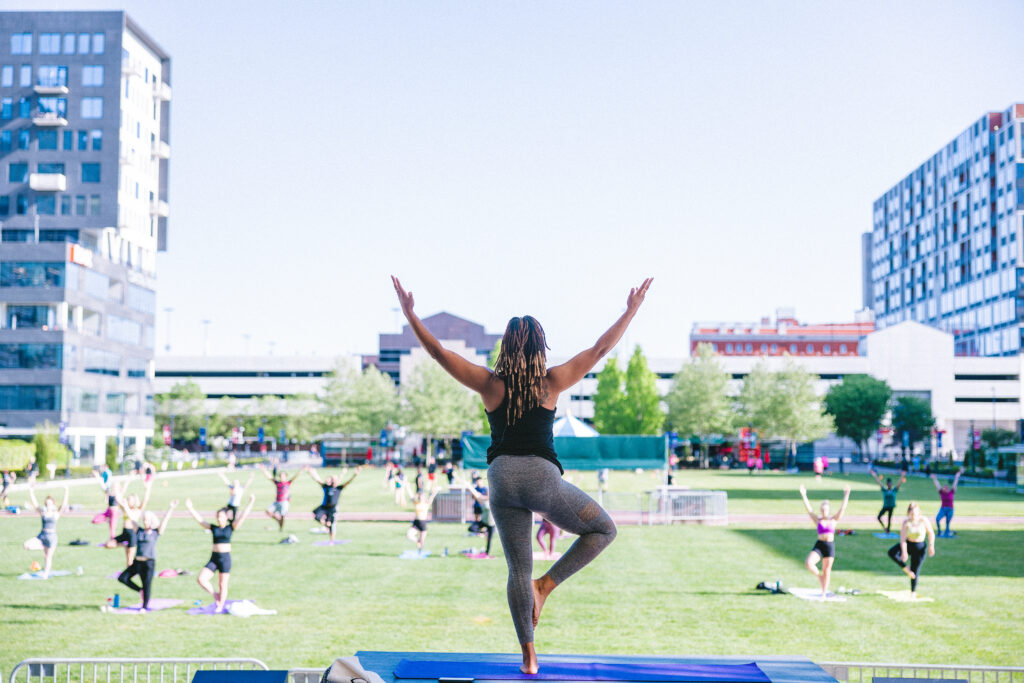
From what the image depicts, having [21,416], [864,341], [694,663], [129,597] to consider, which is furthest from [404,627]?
[864,341]

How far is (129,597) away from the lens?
1691cm

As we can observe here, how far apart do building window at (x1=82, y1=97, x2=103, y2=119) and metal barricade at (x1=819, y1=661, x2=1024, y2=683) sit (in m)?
81.1

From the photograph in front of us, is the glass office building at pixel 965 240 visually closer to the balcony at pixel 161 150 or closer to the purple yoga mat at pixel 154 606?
the balcony at pixel 161 150

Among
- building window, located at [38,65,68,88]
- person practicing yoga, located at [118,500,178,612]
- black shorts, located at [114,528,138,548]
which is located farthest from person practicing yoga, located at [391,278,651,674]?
building window, located at [38,65,68,88]

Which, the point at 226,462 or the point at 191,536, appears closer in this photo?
the point at 191,536

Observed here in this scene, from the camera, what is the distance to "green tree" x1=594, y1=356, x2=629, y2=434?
81188 mm

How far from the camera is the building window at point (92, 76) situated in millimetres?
77938

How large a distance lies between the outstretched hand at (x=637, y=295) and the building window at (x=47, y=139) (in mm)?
83984

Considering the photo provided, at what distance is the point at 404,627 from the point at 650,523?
19210mm

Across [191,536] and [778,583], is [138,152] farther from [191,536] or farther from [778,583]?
[778,583]

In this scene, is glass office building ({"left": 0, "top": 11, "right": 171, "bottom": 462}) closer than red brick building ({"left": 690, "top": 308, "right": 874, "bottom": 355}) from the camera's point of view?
Yes

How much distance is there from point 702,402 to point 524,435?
83710 mm

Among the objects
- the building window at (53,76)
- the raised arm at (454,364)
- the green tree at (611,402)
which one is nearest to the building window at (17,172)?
the building window at (53,76)

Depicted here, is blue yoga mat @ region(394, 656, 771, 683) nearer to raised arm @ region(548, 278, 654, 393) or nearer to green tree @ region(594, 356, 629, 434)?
raised arm @ region(548, 278, 654, 393)
